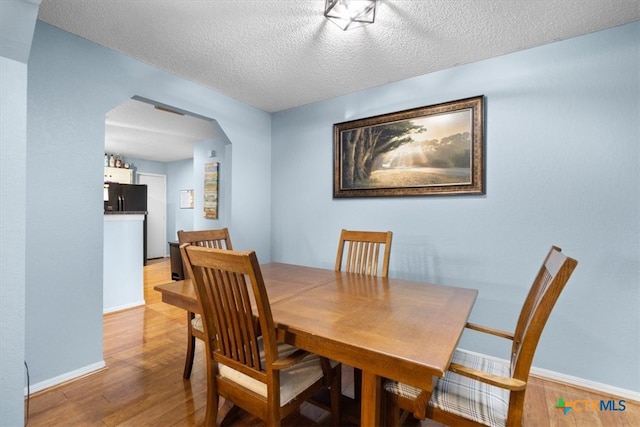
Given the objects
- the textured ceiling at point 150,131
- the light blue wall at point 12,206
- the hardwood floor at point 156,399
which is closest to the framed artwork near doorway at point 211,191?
the textured ceiling at point 150,131

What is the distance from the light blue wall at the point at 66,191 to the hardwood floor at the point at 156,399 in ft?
0.69

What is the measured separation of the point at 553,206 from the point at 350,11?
1.90m

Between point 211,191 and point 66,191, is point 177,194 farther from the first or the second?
point 66,191

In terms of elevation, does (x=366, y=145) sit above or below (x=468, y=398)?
above

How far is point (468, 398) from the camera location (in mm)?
1077

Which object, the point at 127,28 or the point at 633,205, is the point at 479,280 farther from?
the point at 127,28

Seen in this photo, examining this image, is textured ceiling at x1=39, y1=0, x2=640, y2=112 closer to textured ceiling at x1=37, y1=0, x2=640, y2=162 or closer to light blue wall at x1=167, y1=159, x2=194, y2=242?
textured ceiling at x1=37, y1=0, x2=640, y2=162

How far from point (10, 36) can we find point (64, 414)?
1934mm

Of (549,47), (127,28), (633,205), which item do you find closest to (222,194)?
(127,28)

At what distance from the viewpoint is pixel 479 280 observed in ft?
7.45

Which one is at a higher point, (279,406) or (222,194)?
(222,194)

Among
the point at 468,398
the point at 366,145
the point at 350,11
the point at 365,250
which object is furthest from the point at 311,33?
the point at 468,398

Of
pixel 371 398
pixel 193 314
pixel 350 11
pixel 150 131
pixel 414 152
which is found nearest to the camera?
pixel 371 398

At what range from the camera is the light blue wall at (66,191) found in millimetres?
1835
